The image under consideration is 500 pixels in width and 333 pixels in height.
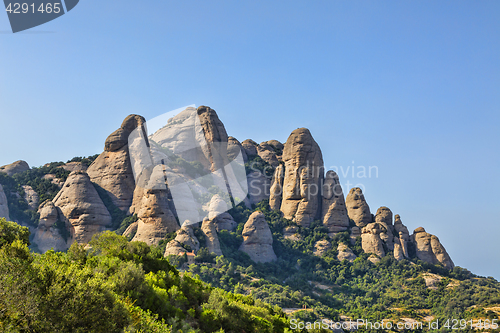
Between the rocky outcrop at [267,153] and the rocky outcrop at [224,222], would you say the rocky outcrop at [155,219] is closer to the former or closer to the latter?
the rocky outcrop at [224,222]

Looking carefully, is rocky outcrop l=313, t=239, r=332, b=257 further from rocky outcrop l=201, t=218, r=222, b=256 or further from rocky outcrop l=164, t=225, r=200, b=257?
rocky outcrop l=164, t=225, r=200, b=257

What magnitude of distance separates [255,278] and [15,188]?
4251 cm

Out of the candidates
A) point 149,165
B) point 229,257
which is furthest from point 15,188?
point 229,257

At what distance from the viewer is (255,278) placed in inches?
2040

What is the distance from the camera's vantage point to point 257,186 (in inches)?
3167

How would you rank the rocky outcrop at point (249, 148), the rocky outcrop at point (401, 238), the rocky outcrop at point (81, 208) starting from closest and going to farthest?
the rocky outcrop at point (81, 208) → the rocky outcrop at point (401, 238) → the rocky outcrop at point (249, 148)

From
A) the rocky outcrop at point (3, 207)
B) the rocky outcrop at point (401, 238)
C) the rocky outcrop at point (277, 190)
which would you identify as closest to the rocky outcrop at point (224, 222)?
the rocky outcrop at point (277, 190)

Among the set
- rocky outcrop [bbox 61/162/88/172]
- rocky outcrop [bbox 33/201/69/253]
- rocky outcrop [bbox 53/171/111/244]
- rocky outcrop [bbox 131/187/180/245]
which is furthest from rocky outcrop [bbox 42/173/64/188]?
rocky outcrop [bbox 131/187/180/245]

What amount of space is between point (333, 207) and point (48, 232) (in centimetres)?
4216

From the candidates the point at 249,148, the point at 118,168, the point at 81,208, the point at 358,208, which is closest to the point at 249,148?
the point at 249,148

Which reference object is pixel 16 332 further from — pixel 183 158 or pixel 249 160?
pixel 249 160

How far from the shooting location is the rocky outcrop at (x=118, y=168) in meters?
65.3

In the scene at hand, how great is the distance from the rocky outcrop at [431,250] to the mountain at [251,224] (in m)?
0.15

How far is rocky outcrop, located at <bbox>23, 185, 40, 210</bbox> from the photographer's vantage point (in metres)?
63.8
